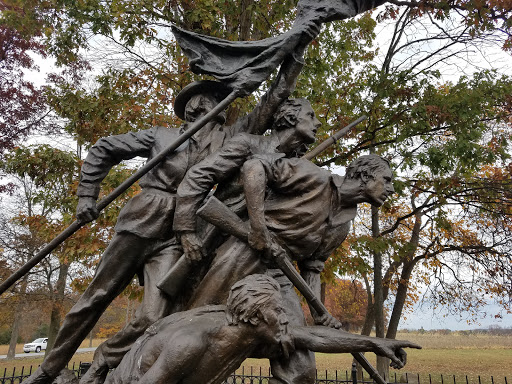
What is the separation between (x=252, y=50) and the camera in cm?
315

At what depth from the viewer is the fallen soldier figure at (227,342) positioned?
2029 mm

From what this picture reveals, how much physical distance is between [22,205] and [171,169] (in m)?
14.8

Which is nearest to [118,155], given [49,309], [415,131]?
[415,131]

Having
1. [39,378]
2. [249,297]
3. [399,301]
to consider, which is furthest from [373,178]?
[399,301]

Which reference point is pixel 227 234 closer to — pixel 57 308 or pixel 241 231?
pixel 241 231

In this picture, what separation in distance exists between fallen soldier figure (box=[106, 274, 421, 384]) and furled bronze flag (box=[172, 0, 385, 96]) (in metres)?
1.57

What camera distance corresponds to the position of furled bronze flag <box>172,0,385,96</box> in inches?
120

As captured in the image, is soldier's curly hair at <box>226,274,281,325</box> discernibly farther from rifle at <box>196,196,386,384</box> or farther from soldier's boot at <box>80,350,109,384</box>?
soldier's boot at <box>80,350,109,384</box>

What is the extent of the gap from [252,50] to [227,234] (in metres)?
1.41

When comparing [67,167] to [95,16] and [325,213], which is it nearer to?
[95,16]

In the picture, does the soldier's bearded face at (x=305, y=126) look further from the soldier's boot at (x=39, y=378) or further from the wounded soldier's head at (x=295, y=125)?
the soldier's boot at (x=39, y=378)

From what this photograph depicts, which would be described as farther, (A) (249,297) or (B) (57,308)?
(B) (57,308)

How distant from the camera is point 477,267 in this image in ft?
37.5

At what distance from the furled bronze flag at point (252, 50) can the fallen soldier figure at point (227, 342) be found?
5.15ft
